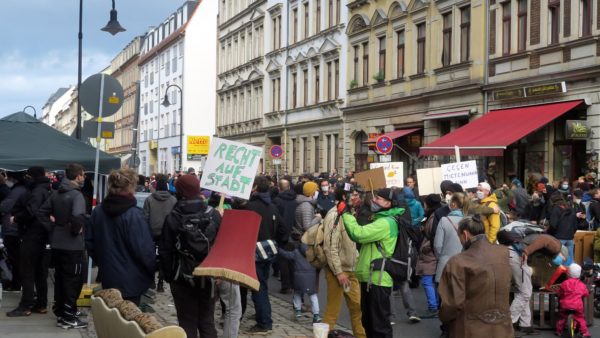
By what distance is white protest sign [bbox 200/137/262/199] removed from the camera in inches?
382

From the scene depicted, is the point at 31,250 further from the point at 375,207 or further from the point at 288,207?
the point at 375,207

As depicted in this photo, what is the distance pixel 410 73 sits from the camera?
34031 mm

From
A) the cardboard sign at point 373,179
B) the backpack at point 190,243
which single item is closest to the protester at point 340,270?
the cardboard sign at point 373,179

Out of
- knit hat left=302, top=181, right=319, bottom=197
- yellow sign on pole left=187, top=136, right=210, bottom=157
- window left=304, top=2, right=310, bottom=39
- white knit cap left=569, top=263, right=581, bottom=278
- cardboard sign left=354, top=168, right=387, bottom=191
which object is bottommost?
white knit cap left=569, top=263, right=581, bottom=278

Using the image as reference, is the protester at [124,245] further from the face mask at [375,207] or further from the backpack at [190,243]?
the face mask at [375,207]

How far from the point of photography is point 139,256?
853cm

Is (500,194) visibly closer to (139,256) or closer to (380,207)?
(380,207)

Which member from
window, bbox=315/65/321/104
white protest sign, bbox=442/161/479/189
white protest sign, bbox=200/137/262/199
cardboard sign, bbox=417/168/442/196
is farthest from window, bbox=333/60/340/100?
white protest sign, bbox=200/137/262/199

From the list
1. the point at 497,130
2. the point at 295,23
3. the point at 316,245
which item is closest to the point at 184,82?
the point at 295,23

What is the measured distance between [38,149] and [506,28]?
16245mm

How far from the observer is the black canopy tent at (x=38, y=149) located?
15.2 metres

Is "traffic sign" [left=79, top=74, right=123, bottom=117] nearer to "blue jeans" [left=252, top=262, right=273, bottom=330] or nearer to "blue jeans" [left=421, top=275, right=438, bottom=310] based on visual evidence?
"blue jeans" [left=252, top=262, right=273, bottom=330]

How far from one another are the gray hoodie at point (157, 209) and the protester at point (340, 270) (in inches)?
107

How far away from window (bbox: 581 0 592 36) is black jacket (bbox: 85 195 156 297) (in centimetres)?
1780
